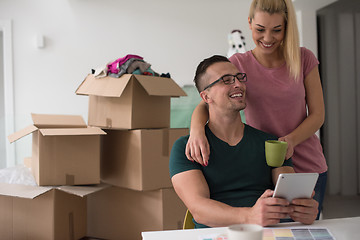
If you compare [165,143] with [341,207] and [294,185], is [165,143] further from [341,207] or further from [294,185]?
[341,207]

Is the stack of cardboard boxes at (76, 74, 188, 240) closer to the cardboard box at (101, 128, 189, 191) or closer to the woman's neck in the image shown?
A: the cardboard box at (101, 128, 189, 191)

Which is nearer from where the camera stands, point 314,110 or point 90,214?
point 314,110

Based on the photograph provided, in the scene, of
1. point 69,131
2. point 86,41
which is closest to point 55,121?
point 69,131

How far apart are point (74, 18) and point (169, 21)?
1.03m

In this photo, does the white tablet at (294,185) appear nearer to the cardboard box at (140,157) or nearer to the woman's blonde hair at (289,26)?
the woman's blonde hair at (289,26)

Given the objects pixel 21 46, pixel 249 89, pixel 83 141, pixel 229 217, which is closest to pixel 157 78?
pixel 83 141

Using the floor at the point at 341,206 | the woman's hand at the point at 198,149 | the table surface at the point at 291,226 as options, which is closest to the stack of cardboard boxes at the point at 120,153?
the woman's hand at the point at 198,149

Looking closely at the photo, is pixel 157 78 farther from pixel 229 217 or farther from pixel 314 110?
pixel 229 217

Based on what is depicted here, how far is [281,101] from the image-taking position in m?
1.69

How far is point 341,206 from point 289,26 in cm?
265

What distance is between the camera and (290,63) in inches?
65.6

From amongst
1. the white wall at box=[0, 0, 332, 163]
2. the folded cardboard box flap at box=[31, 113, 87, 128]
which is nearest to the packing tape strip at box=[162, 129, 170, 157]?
the folded cardboard box flap at box=[31, 113, 87, 128]

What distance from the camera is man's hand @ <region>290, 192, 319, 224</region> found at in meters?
1.26

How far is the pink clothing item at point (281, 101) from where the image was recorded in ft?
5.55
